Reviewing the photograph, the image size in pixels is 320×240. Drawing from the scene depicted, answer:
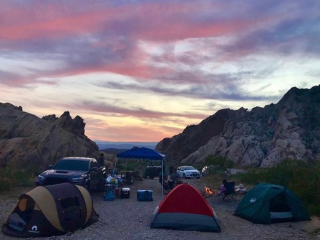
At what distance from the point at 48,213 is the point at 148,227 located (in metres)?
3.23

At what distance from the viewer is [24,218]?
11062 millimetres

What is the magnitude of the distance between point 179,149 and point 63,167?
6514 cm

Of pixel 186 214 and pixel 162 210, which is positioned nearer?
pixel 186 214

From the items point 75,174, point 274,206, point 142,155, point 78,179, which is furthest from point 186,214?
point 142,155

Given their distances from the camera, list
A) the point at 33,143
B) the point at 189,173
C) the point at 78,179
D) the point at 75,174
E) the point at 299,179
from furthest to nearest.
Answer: the point at 33,143, the point at 189,173, the point at 299,179, the point at 75,174, the point at 78,179

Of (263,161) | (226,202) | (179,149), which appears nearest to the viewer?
(226,202)

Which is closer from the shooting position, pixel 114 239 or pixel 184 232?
pixel 114 239

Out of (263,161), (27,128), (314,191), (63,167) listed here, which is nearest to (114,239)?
(63,167)

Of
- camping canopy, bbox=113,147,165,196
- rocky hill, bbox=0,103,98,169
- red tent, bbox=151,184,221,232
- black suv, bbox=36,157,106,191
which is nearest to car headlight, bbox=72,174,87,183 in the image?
black suv, bbox=36,157,106,191

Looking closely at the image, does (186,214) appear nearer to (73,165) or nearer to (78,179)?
(78,179)

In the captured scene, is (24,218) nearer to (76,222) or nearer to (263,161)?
(76,222)

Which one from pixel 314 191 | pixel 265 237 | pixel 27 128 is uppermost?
pixel 27 128

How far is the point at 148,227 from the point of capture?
12.3 m

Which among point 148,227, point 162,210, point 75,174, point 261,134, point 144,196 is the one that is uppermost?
point 261,134
